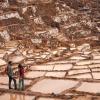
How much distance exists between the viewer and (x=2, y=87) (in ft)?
47.1

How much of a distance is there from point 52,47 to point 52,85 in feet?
34.1

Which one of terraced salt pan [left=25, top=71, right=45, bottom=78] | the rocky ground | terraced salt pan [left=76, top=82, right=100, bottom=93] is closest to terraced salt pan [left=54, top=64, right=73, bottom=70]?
the rocky ground

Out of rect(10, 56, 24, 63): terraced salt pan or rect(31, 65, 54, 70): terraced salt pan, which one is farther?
rect(10, 56, 24, 63): terraced salt pan

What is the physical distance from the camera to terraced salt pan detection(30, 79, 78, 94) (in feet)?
44.8

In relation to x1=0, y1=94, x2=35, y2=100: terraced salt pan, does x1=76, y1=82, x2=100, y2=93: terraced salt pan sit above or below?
above

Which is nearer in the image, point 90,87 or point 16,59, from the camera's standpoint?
point 90,87

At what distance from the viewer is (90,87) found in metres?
13.8

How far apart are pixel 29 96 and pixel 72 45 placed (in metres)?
13.1

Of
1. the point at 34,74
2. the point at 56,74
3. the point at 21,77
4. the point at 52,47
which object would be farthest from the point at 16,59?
the point at 21,77

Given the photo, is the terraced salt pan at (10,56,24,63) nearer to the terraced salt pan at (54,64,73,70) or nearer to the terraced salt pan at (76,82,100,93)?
the terraced salt pan at (54,64,73,70)

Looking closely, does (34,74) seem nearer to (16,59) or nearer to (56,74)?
(56,74)

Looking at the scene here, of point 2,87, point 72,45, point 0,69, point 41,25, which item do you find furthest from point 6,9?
point 2,87

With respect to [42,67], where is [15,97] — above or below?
above

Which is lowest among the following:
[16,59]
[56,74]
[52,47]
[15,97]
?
[52,47]
